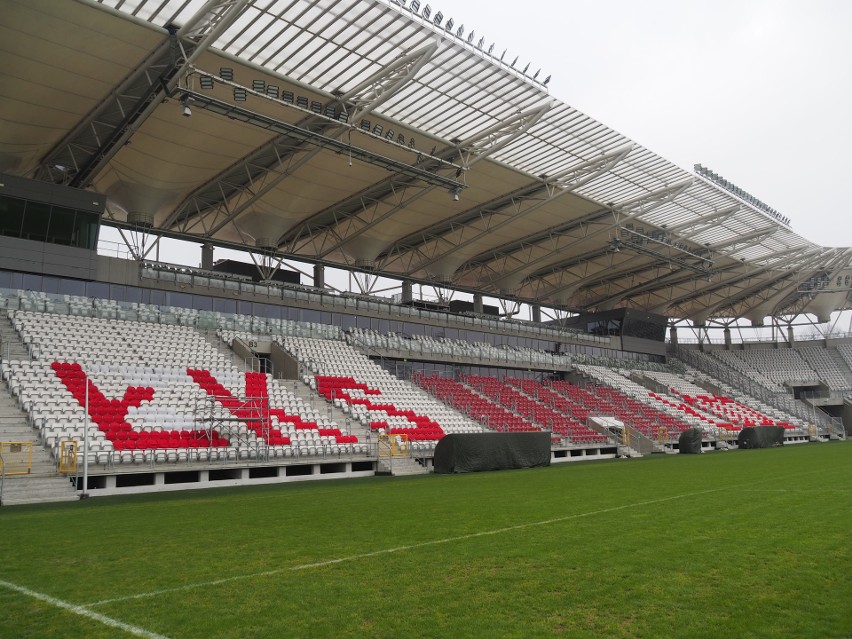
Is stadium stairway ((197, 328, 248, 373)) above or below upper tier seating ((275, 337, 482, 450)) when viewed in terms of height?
above

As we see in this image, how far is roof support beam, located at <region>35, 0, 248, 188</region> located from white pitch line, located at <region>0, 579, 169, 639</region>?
18.8m

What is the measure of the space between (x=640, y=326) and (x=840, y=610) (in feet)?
190

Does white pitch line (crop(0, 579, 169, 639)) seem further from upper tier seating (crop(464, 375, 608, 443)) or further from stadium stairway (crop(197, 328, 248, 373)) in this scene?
upper tier seating (crop(464, 375, 608, 443))

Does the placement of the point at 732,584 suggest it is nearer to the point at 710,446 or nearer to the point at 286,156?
the point at 286,156

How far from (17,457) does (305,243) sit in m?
27.5

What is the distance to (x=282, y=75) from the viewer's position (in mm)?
25703

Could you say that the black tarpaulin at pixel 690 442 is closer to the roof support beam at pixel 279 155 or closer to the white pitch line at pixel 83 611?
the roof support beam at pixel 279 155

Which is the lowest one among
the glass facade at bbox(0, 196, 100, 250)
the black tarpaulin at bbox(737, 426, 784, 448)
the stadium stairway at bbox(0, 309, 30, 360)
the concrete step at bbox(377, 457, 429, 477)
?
the concrete step at bbox(377, 457, 429, 477)

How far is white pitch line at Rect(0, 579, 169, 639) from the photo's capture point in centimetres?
511

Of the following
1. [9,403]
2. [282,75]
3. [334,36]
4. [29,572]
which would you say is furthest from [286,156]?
[29,572]

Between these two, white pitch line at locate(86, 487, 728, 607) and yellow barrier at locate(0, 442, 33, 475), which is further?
yellow barrier at locate(0, 442, 33, 475)

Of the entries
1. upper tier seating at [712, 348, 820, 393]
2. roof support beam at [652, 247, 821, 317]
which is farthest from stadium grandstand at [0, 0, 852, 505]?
upper tier seating at [712, 348, 820, 393]

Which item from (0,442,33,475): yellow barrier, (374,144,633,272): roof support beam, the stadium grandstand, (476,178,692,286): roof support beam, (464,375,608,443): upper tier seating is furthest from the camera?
(476,178,692,286): roof support beam

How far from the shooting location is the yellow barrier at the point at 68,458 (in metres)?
16.7
